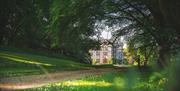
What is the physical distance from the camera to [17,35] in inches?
2295

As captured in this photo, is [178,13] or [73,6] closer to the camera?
[178,13]

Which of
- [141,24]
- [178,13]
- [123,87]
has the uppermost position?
[141,24]

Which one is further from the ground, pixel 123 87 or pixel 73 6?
pixel 73 6

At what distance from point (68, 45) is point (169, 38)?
32.4 ft

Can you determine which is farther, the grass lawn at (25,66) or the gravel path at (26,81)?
the grass lawn at (25,66)

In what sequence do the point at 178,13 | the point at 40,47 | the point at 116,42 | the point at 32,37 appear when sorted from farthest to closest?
the point at 40,47
the point at 32,37
the point at 116,42
the point at 178,13

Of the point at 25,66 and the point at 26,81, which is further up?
the point at 25,66

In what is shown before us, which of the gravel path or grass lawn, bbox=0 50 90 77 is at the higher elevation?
grass lawn, bbox=0 50 90 77

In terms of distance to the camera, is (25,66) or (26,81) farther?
(25,66)

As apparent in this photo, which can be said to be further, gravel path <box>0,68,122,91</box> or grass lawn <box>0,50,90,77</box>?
grass lawn <box>0,50,90,77</box>

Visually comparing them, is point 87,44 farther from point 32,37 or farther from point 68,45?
point 32,37

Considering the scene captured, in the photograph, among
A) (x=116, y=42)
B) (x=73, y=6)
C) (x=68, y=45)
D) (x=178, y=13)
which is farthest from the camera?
(x=116, y=42)

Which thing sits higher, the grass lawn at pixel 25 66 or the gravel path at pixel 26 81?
the grass lawn at pixel 25 66

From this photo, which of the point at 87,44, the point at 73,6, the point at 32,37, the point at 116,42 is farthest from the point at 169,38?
the point at 32,37
